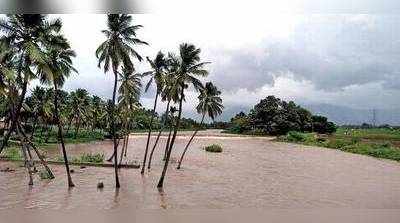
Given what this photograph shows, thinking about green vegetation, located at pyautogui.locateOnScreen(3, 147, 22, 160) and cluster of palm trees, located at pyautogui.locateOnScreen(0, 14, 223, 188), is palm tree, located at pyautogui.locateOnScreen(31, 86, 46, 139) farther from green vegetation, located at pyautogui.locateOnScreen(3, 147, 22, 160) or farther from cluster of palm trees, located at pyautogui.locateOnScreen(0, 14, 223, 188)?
cluster of palm trees, located at pyautogui.locateOnScreen(0, 14, 223, 188)

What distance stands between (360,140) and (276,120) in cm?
414

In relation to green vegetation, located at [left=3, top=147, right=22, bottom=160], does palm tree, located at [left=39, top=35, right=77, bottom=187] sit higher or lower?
higher

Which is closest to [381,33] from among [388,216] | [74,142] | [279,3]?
[388,216]

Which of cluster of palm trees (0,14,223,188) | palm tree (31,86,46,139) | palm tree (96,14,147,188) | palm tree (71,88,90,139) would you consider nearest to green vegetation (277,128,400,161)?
cluster of palm trees (0,14,223,188)

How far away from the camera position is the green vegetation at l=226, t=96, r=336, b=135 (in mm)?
12719

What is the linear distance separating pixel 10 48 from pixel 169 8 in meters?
5.21

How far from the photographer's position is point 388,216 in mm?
6395

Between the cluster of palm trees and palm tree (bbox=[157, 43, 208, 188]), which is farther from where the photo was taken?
palm tree (bbox=[157, 43, 208, 188])

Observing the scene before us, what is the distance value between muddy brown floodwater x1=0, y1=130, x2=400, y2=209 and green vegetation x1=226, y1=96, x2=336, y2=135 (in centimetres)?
46

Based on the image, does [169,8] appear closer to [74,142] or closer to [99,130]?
[74,142]

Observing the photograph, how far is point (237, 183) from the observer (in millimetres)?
14328

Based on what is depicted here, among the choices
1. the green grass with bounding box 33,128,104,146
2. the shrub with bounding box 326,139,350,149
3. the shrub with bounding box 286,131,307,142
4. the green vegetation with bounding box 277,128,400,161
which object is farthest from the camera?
the green grass with bounding box 33,128,104,146

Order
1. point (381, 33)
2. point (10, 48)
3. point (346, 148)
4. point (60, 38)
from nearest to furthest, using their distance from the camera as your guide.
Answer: point (381, 33)
point (10, 48)
point (60, 38)
point (346, 148)

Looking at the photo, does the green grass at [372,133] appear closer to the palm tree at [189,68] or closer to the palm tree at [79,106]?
the palm tree at [189,68]
